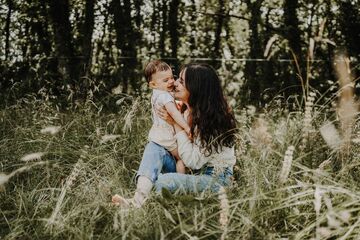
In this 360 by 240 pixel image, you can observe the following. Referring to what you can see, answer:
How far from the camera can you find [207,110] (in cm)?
302

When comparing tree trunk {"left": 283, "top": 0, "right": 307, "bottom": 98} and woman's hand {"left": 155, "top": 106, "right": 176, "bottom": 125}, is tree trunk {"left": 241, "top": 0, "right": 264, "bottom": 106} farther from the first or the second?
woman's hand {"left": 155, "top": 106, "right": 176, "bottom": 125}

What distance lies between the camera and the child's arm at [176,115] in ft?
10.1

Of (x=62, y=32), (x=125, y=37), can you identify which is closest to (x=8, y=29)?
(x=62, y=32)

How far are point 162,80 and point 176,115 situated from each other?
446 mm

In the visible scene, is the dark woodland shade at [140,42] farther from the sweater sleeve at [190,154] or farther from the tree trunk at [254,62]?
the sweater sleeve at [190,154]

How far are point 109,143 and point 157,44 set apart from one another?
2603 mm

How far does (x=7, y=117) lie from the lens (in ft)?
14.3

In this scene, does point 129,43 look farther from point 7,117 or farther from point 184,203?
point 184,203

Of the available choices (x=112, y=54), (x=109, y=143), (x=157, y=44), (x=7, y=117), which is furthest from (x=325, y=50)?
(x=7, y=117)

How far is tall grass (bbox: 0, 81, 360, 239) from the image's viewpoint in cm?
215

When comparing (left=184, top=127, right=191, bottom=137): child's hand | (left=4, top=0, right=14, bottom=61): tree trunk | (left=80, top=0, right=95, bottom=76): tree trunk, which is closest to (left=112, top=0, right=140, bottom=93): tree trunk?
(left=80, top=0, right=95, bottom=76): tree trunk

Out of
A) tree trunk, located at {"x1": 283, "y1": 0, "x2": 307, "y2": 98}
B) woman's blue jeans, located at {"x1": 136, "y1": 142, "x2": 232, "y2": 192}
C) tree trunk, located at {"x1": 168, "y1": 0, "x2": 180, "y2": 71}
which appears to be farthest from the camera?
tree trunk, located at {"x1": 168, "y1": 0, "x2": 180, "y2": 71}

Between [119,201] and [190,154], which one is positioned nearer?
[119,201]

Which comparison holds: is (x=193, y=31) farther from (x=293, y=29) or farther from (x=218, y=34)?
(x=293, y=29)
